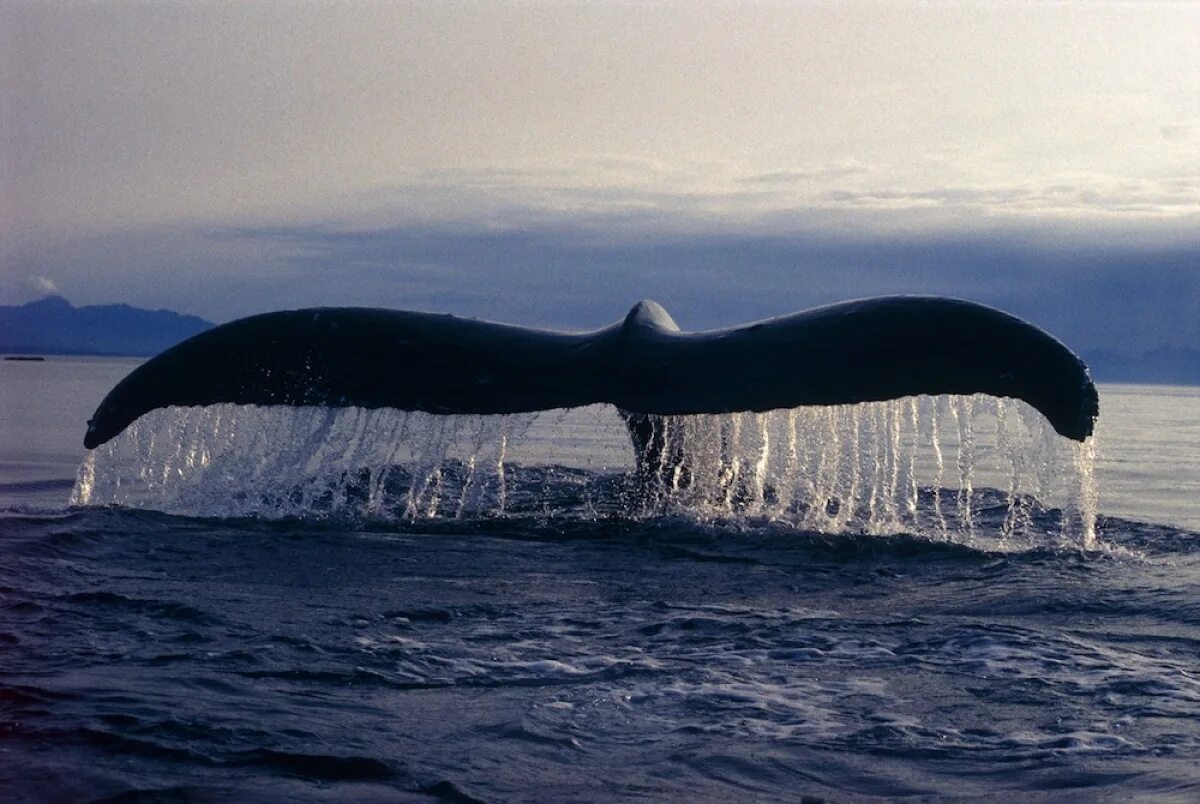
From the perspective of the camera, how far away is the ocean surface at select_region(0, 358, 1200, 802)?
3.70 meters

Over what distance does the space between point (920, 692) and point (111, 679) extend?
7.90ft

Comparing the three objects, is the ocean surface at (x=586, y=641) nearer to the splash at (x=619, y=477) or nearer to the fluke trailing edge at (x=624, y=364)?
the splash at (x=619, y=477)

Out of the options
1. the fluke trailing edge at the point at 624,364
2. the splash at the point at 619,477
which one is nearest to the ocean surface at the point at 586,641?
the splash at the point at 619,477

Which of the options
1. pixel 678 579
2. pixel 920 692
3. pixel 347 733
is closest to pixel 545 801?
pixel 347 733

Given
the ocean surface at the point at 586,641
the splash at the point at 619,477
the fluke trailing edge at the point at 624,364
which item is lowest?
the ocean surface at the point at 586,641

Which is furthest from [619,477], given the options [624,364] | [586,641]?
[586,641]

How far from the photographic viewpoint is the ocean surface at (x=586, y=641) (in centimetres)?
370

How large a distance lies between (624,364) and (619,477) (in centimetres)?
392

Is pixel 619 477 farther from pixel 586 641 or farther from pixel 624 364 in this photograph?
pixel 586 641

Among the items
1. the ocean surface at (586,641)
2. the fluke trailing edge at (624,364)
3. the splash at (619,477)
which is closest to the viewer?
the ocean surface at (586,641)

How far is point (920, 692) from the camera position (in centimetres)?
446

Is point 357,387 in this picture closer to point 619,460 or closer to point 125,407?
point 125,407

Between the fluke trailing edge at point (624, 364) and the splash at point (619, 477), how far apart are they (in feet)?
0.42

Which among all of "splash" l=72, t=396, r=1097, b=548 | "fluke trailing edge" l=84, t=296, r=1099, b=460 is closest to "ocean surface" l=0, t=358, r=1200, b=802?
"splash" l=72, t=396, r=1097, b=548
